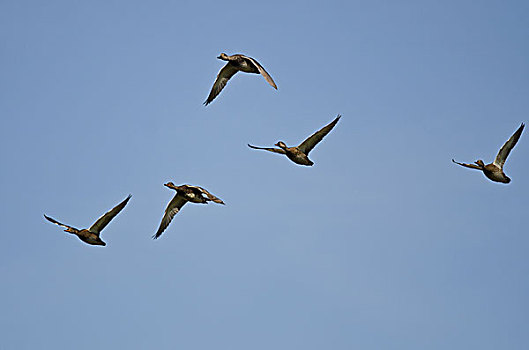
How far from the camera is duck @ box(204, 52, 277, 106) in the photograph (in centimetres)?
3617

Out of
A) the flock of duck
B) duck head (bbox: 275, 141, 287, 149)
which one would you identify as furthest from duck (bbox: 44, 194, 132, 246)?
duck head (bbox: 275, 141, 287, 149)

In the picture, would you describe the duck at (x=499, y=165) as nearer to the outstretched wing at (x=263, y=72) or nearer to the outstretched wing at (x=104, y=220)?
the outstretched wing at (x=263, y=72)

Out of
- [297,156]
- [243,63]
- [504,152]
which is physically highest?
[243,63]

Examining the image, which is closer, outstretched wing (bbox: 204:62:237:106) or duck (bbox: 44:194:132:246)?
duck (bbox: 44:194:132:246)

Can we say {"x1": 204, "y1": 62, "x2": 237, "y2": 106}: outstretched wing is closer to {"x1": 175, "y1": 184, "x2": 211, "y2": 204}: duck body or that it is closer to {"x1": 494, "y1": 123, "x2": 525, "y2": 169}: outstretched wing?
{"x1": 175, "y1": 184, "x2": 211, "y2": 204}: duck body

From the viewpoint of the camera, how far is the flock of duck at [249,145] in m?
35.2

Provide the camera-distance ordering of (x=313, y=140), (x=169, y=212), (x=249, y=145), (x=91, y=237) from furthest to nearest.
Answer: (x=169, y=212) < (x=91, y=237) < (x=313, y=140) < (x=249, y=145)

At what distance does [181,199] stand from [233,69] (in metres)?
6.03

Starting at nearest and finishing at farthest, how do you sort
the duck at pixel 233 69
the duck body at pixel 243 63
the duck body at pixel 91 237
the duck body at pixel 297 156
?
the duck body at pixel 297 156, the duck at pixel 233 69, the duck body at pixel 91 237, the duck body at pixel 243 63

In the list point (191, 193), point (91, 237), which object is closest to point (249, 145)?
point (191, 193)

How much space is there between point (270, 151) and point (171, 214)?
21.0ft

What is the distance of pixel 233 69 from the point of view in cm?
3969

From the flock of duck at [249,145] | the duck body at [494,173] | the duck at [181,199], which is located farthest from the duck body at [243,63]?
the duck body at [494,173]

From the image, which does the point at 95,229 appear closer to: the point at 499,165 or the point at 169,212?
the point at 169,212
